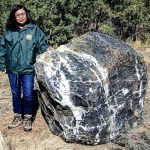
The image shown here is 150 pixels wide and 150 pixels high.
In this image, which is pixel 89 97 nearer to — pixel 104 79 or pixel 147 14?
pixel 104 79

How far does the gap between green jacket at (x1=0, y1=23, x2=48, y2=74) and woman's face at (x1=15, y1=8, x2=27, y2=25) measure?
0.28 ft

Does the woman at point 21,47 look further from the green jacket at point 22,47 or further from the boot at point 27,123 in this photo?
the boot at point 27,123

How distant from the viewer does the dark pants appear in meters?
6.59

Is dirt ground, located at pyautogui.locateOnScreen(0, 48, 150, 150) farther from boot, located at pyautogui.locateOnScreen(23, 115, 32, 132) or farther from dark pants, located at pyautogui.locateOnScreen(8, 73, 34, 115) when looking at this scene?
dark pants, located at pyautogui.locateOnScreen(8, 73, 34, 115)

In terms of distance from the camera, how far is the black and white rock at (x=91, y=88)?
19.8 ft

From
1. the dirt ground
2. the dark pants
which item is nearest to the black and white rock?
the dirt ground

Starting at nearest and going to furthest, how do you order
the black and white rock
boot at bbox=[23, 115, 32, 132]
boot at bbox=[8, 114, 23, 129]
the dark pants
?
the black and white rock < the dark pants < boot at bbox=[23, 115, 32, 132] < boot at bbox=[8, 114, 23, 129]

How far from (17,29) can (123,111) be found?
5.62 ft

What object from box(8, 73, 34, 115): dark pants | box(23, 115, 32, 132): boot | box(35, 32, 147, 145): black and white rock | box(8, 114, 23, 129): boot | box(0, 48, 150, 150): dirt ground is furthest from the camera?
box(8, 114, 23, 129): boot

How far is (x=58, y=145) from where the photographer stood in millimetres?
6422

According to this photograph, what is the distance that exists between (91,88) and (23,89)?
1.10 meters

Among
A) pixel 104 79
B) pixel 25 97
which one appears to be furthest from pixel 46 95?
pixel 104 79

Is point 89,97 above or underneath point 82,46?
underneath

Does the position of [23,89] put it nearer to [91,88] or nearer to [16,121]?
[16,121]
